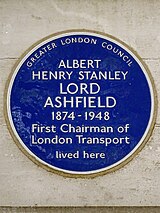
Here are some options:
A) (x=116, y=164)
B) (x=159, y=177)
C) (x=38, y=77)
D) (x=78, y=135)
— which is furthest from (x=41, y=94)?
(x=159, y=177)

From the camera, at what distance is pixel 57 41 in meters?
4.63

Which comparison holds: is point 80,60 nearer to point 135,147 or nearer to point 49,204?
point 135,147

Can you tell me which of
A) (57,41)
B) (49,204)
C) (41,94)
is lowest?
(49,204)

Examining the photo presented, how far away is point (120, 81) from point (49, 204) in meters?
1.07

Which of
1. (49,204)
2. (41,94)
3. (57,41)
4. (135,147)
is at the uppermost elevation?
(57,41)

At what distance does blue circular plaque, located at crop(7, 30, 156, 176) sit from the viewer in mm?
4570

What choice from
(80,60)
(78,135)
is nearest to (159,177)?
(78,135)

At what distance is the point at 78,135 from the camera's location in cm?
458

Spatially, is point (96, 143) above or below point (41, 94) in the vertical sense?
below

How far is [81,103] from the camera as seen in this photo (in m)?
4.59

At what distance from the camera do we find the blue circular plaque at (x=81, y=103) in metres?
4.57

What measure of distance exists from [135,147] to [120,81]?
20.2 inches

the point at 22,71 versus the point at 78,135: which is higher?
the point at 22,71

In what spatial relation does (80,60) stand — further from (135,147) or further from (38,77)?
(135,147)
